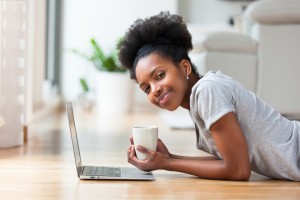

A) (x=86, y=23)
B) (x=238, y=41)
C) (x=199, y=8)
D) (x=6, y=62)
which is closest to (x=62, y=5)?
(x=86, y=23)

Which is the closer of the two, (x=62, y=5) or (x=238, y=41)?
(x=238, y=41)

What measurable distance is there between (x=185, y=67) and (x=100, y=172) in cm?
44

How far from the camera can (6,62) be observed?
303 cm

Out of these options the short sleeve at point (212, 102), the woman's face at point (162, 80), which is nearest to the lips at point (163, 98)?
the woman's face at point (162, 80)

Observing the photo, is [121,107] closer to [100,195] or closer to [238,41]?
[238,41]

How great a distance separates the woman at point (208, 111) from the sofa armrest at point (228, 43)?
1.66m

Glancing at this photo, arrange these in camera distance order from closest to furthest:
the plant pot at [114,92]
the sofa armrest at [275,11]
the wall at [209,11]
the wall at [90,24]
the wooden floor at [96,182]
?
the wooden floor at [96,182]
the sofa armrest at [275,11]
the plant pot at [114,92]
the wall at [90,24]
the wall at [209,11]

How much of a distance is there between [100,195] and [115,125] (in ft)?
9.54

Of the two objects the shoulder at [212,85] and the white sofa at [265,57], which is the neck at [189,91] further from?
the white sofa at [265,57]

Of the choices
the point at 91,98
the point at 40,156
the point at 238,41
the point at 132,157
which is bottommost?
the point at 91,98

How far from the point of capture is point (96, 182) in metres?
2.06

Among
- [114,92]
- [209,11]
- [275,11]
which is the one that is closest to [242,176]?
[275,11]

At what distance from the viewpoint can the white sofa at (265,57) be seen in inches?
147

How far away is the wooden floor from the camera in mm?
1852
